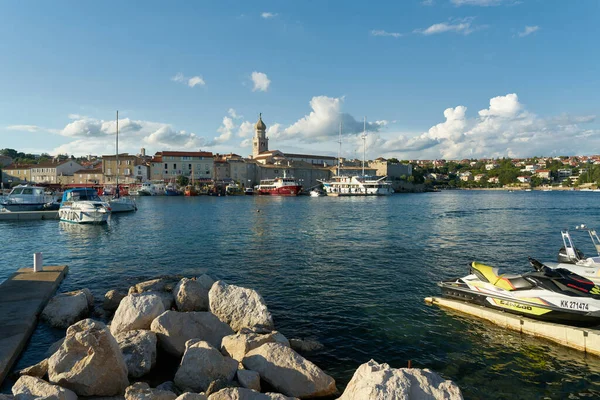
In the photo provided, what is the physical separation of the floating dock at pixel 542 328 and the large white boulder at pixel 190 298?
6.71m

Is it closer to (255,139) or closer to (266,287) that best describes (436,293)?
(266,287)

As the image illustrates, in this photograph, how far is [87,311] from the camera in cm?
992

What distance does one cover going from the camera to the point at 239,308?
875 cm

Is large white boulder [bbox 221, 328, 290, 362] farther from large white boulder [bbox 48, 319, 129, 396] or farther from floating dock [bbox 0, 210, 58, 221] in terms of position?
floating dock [bbox 0, 210, 58, 221]

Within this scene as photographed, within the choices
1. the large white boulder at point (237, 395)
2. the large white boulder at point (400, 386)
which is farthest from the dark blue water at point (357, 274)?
the large white boulder at point (237, 395)

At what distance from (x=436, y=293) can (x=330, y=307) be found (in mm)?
3697

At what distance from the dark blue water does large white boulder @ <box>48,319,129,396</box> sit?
8.06 ft

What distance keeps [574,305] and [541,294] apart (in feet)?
2.18

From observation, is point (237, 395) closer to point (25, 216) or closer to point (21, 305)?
point (21, 305)

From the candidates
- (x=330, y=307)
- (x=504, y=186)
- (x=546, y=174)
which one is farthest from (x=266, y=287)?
(x=546, y=174)

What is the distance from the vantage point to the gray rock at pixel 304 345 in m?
8.01

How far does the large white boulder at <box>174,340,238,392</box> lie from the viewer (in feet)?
19.8

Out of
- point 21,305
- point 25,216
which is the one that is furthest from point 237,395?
point 25,216

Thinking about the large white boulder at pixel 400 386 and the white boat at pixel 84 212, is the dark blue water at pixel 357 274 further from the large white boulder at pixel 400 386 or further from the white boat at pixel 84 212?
the large white boulder at pixel 400 386
